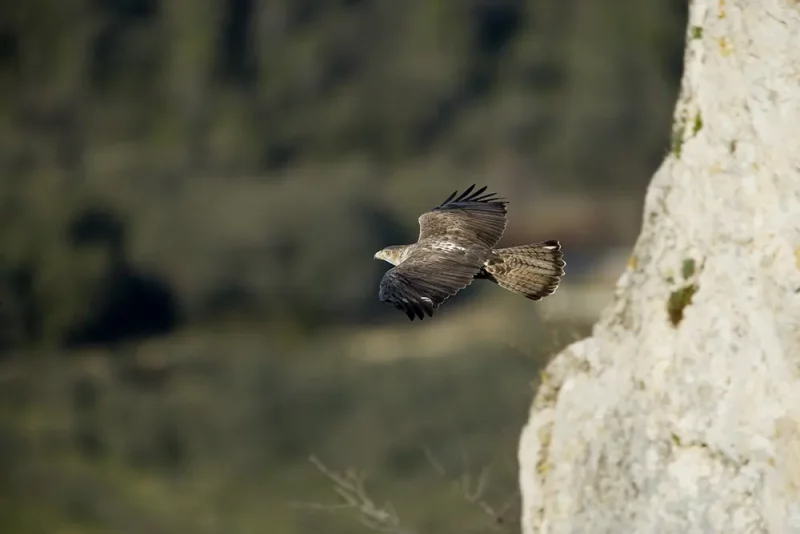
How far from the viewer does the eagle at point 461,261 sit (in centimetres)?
779

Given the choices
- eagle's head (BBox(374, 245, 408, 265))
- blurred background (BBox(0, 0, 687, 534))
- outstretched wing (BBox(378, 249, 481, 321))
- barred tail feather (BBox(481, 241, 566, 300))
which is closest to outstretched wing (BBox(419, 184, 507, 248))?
eagle's head (BBox(374, 245, 408, 265))

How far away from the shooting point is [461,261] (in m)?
8.67

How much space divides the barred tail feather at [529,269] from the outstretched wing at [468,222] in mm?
385

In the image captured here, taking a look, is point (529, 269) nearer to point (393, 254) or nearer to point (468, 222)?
point (468, 222)

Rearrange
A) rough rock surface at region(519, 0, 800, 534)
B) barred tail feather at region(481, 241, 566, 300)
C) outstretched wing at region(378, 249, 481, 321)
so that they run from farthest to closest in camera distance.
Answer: barred tail feather at region(481, 241, 566, 300) < rough rock surface at region(519, 0, 800, 534) < outstretched wing at region(378, 249, 481, 321)

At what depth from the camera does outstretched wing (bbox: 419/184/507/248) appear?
9.38m

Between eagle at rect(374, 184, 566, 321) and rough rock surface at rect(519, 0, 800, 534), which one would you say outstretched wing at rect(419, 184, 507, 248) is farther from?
rough rock surface at rect(519, 0, 800, 534)

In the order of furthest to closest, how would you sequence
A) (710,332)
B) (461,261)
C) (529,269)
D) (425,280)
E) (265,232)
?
1. (265,232)
2. (529,269)
3. (461,261)
4. (710,332)
5. (425,280)

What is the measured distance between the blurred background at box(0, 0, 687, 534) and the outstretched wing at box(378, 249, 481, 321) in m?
12.6

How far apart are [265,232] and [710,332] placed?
32.3 metres

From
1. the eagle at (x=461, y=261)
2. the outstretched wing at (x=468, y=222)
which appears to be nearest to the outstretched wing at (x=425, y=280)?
the eagle at (x=461, y=261)

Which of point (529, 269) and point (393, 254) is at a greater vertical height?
point (529, 269)

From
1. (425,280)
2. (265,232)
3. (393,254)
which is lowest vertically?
(265,232)

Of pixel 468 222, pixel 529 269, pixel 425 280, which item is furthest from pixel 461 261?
pixel 468 222
